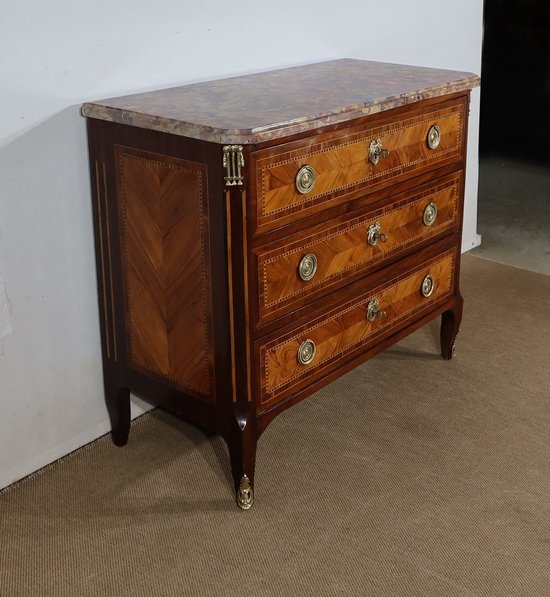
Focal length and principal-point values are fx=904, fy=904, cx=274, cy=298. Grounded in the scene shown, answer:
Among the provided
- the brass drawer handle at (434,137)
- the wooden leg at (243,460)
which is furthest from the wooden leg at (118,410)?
the brass drawer handle at (434,137)

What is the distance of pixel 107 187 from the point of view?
233 cm

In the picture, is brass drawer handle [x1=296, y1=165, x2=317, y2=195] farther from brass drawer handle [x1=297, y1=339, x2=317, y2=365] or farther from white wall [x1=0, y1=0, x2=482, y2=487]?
white wall [x1=0, y1=0, x2=482, y2=487]

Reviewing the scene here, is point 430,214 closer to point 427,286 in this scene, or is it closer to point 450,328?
point 427,286

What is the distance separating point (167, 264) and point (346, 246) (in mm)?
480

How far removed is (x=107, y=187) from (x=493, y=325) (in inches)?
65.4

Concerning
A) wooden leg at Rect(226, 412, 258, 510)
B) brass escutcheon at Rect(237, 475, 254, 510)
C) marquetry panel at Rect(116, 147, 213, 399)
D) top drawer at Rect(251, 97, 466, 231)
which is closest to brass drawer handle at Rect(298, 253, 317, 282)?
top drawer at Rect(251, 97, 466, 231)

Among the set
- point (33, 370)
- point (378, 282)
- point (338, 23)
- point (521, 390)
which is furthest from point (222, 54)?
point (521, 390)

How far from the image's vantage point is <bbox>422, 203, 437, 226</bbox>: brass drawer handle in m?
2.69

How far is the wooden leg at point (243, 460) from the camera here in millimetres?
2230

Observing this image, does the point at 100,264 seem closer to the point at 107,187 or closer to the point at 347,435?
the point at 107,187

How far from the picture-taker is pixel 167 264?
7.41 feet

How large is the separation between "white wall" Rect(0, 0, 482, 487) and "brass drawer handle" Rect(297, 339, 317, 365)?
0.61 metres

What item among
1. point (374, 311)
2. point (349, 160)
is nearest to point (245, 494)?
point (374, 311)

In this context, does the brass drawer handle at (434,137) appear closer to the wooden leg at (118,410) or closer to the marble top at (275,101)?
the marble top at (275,101)
